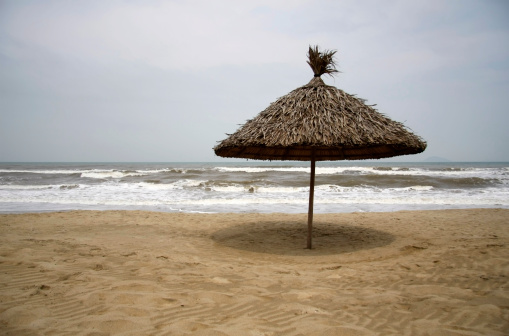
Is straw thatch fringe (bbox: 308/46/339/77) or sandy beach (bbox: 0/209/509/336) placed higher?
straw thatch fringe (bbox: 308/46/339/77)

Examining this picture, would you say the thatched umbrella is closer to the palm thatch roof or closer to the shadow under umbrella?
the palm thatch roof

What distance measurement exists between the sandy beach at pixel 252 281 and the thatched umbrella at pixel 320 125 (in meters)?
1.29

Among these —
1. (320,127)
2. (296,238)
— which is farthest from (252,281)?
(296,238)

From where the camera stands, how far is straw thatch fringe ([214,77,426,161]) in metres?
4.09

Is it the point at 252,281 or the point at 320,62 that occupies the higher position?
the point at 320,62

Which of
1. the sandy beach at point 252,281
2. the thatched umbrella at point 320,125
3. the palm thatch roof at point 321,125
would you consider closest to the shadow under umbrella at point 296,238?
the sandy beach at point 252,281

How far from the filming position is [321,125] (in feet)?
13.9

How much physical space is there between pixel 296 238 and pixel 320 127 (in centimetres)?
236

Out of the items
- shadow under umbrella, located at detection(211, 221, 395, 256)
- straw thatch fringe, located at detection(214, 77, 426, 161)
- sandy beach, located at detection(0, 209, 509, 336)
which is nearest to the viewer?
sandy beach, located at detection(0, 209, 509, 336)

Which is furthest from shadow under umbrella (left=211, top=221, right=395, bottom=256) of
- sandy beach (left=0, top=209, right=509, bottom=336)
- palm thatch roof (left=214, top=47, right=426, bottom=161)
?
palm thatch roof (left=214, top=47, right=426, bottom=161)

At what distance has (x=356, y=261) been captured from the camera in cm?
407

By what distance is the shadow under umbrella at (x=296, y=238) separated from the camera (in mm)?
4828

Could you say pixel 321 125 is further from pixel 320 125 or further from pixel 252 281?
pixel 252 281

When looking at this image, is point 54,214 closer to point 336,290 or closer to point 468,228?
point 336,290
